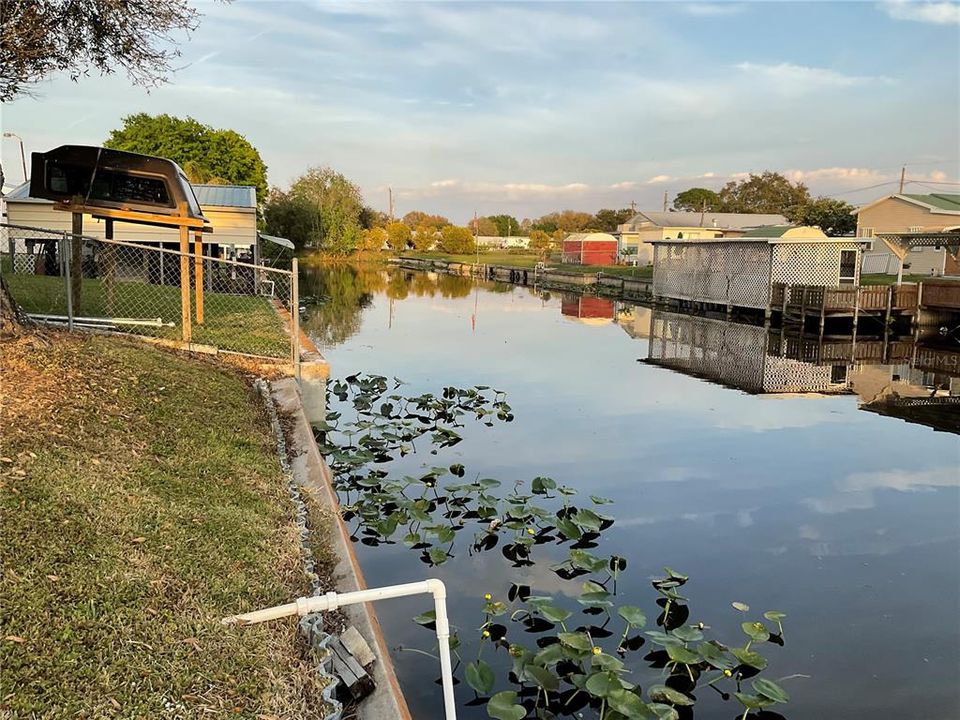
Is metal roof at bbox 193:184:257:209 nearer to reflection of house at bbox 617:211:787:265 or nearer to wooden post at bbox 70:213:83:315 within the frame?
wooden post at bbox 70:213:83:315

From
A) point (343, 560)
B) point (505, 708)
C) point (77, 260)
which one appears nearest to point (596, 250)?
point (77, 260)

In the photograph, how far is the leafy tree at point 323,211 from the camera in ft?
219

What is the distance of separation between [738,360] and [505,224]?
356ft

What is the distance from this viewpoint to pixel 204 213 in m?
24.5

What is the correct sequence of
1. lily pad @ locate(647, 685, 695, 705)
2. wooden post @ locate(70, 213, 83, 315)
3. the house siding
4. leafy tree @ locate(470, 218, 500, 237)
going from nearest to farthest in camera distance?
lily pad @ locate(647, 685, 695, 705) → wooden post @ locate(70, 213, 83, 315) → the house siding → leafy tree @ locate(470, 218, 500, 237)

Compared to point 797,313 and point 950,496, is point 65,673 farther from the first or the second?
point 797,313

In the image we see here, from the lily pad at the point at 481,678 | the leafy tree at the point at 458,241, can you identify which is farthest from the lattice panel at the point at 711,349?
the leafy tree at the point at 458,241

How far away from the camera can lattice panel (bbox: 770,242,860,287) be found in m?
27.0

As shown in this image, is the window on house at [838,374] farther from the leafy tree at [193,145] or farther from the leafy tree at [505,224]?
the leafy tree at [505,224]

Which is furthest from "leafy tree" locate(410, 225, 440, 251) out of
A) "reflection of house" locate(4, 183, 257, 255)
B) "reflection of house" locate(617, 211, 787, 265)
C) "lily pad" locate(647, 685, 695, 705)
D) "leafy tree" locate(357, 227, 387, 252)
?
"lily pad" locate(647, 685, 695, 705)

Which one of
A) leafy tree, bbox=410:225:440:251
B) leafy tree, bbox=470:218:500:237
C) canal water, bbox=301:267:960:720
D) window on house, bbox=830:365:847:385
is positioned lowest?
canal water, bbox=301:267:960:720

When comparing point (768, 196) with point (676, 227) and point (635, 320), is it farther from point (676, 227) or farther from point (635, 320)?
point (635, 320)

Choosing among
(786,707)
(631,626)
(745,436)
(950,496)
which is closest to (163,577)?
(631,626)

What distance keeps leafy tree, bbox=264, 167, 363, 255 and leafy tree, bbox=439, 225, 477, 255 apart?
16.1m
